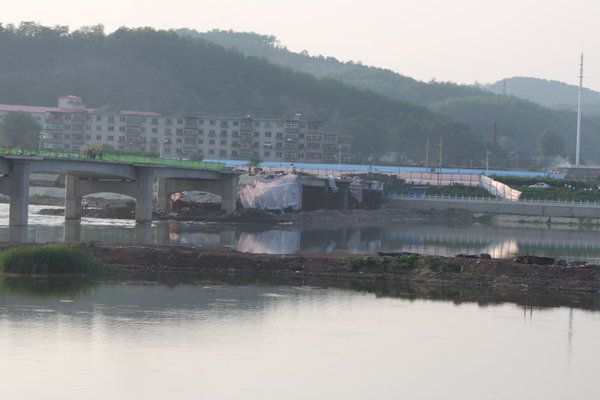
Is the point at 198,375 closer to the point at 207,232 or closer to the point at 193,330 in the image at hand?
the point at 193,330

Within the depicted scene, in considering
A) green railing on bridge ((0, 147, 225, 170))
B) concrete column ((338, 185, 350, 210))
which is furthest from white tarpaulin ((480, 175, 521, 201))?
green railing on bridge ((0, 147, 225, 170))

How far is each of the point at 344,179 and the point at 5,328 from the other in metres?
85.0

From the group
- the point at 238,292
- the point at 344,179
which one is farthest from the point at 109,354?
the point at 344,179

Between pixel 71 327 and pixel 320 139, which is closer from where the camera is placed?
pixel 71 327

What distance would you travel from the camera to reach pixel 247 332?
3762cm

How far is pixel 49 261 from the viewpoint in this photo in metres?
48.9

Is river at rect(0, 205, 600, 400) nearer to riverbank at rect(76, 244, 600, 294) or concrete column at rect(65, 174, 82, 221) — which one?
riverbank at rect(76, 244, 600, 294)

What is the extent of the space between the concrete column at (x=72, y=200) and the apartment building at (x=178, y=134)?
74.0 meters

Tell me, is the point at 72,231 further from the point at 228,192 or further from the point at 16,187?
the point at 228,192

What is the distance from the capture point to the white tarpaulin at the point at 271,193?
336 feet

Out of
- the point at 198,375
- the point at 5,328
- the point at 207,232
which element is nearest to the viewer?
the point at 198,375

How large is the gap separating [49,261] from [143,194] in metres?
37.3

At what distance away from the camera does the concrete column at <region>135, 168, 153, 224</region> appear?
85.4 m

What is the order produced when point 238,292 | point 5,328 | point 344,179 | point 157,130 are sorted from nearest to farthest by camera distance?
point 5,328
point 238,292
point 344,179
point 157,130
